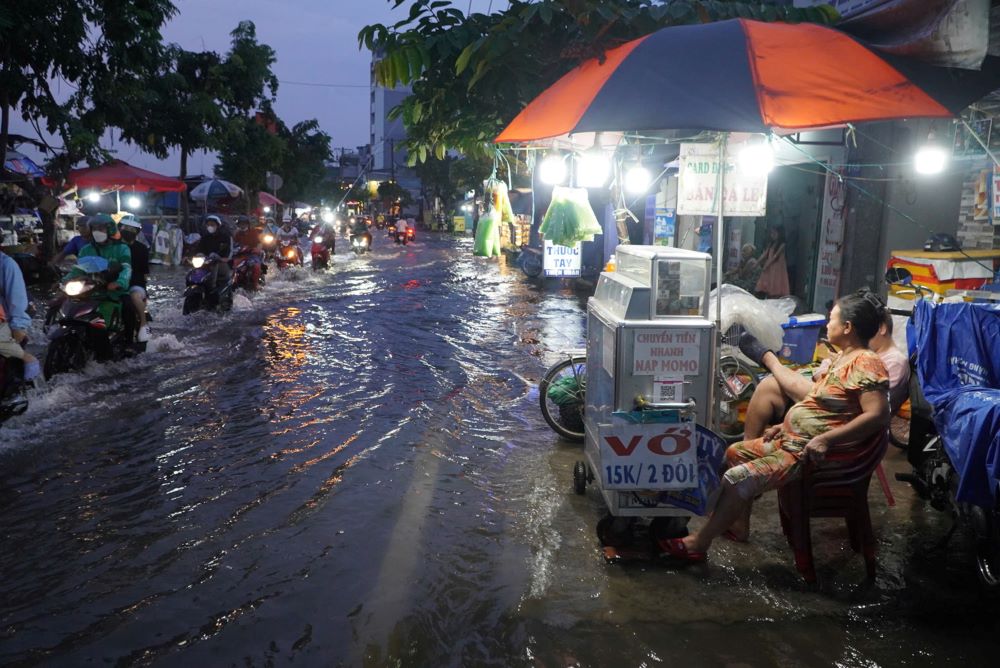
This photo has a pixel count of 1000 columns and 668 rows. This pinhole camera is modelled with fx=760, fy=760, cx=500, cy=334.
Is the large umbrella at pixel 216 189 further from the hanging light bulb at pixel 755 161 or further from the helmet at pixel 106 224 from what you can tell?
the hanging light bulb at pixel 755 161

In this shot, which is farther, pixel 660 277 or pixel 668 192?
pixel 668 192

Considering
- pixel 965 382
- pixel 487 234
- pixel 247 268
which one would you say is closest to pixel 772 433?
pixel 965 382

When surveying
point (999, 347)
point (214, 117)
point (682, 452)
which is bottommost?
point (682, 452)

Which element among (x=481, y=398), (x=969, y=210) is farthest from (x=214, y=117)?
(x=969, y=210)

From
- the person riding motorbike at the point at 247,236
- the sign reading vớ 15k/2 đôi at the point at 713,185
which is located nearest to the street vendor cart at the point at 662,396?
the sign reading vớ 15k/2 đôi at the point at 713,185

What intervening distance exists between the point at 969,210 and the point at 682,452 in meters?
6.21

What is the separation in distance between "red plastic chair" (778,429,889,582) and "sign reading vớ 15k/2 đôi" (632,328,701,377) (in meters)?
0.90

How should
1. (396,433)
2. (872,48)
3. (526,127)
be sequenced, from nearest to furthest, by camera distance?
(872,48) < (526,127) < (396,433)

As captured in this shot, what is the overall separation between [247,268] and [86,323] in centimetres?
751

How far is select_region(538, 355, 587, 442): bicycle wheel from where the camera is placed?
6.75 m

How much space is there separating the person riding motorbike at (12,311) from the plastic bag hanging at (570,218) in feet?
16.3

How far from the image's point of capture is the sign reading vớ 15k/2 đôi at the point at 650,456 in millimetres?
4418

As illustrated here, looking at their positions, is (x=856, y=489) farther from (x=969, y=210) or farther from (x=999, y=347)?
(x=969, y=210)

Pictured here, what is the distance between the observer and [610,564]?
14.9 feet
